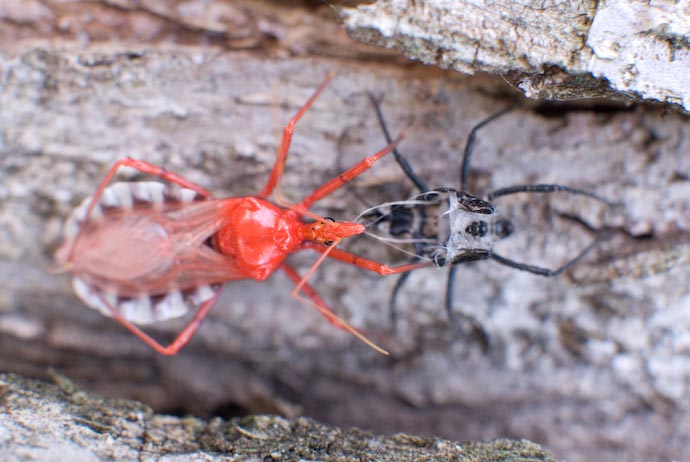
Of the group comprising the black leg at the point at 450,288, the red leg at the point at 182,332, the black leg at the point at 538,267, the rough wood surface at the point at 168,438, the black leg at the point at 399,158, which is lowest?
the rough wood surface at the point at 168,438

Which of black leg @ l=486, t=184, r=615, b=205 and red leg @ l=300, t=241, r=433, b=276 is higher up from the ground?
black leg @ l=486, t=184, r=615, b=205

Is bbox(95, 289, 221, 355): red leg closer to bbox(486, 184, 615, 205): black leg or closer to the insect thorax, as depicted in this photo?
the insect thorax

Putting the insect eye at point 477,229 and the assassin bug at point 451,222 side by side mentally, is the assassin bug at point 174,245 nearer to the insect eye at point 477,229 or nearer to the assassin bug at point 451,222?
the assassin bug at point 451,222

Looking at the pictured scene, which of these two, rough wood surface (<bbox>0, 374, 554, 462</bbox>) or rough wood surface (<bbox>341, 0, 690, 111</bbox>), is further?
rough wood surface (<bbox>341, 0, 690, 111</bbox>)

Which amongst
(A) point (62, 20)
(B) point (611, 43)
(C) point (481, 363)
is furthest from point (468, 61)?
(A) point (62, 20)

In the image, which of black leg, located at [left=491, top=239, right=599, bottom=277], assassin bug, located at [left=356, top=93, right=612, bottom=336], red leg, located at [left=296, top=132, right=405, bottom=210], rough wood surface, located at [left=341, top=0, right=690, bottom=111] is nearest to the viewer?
rough wood surface, located at [left=341, top=0, right=690, bottom=111]

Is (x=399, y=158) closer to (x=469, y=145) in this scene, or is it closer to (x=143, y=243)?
(x=469, y=145)

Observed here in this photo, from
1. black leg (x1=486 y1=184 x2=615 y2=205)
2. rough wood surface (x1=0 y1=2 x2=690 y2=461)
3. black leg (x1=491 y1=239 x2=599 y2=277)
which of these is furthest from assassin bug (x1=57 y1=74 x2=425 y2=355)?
black leg (x1=486 y1=184 x2=615 y2=205)

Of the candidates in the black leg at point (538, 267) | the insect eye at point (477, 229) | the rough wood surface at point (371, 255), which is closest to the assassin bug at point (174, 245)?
the rough wood surface at point (371, 255)
